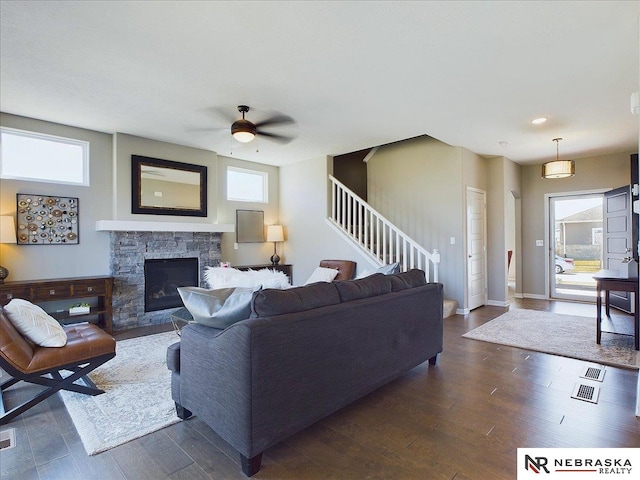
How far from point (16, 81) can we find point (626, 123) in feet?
23.7

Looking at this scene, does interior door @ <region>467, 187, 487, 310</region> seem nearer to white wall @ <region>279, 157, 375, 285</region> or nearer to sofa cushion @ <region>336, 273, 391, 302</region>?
white wall @ <region>279, 157, 375, 285</region>

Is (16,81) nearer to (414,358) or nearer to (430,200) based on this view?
(414,358)

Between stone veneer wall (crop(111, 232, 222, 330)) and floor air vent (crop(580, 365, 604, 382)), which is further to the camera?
stone veneer wall (crop(111, 232, 222, 330))

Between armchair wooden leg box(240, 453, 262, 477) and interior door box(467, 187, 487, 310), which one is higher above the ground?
interior door box(467, 187, 487, 310)

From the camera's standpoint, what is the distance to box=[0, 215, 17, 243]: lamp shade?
13.3 ft

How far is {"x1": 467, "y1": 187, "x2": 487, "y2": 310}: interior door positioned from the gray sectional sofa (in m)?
3.68

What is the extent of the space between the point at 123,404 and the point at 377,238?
14.0 ft

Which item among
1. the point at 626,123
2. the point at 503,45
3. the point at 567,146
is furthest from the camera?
the point at 567,146

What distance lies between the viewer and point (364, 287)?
263cm

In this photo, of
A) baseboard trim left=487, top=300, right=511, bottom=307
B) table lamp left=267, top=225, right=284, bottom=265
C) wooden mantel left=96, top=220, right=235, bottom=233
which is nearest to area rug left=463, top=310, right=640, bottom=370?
baseboard trim left=487, top=300, right=511, bottom=307

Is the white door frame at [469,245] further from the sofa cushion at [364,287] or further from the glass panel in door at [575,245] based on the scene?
the sofa cushion at [364,287]

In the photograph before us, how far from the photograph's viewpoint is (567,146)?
5785 millimetres

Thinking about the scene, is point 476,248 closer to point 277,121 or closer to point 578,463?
point 277,121

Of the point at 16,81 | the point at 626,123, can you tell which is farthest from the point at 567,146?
the point at 16,81
